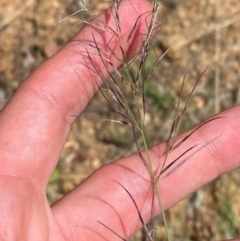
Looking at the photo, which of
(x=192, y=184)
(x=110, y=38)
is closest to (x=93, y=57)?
(x=110, y=38)

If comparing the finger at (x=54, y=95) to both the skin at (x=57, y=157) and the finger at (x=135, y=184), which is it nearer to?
the skin at (x=57, y=157)

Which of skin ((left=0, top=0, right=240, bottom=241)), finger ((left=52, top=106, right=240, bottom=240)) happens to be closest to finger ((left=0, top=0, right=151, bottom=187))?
skin ((left=0, top=0, right=240, bottom=241))

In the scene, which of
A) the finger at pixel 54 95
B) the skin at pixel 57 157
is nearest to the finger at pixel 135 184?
the skin at pixel 57 157

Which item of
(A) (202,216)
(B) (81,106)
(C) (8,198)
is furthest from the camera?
(A) (202,216)

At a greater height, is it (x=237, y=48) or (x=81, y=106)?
(x=81, y=106)

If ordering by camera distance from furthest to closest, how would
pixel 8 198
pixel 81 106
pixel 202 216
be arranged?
pixel 202 216 → pixel 81 106 → pixel 8 198

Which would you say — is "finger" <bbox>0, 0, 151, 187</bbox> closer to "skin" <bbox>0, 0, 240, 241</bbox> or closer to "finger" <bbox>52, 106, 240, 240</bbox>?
"skin" <bbox>0, 0, 240, 241</bbox>

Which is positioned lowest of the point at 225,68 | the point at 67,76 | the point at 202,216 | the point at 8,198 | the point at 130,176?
the point at 202,216

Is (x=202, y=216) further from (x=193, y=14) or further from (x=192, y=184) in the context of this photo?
(x=193, y=14)

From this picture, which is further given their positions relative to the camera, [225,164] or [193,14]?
[193,14]
